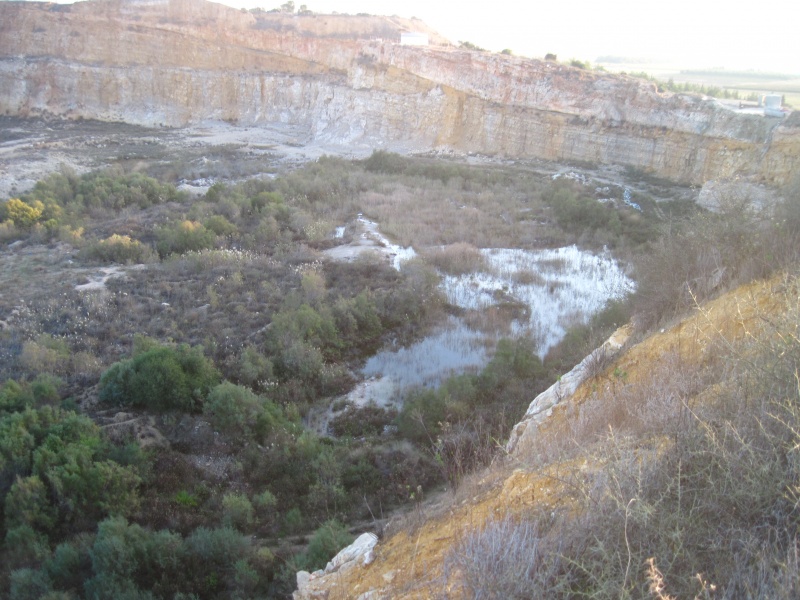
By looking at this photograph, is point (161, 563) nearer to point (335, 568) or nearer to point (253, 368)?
point (335, 568)

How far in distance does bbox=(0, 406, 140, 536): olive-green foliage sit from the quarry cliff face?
18.7 meters

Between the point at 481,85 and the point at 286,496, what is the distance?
2411 centimetres

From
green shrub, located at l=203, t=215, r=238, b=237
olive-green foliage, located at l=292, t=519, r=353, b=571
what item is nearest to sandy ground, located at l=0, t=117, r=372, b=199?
green shrub, located at l=203, t=215, r=238, b=237

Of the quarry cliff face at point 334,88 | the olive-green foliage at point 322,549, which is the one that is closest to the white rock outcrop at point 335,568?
the olive-green foliage at point 322,549

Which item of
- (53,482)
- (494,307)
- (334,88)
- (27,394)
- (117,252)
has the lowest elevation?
(53,482)

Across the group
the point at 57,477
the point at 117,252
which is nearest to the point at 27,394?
the point at 57,477

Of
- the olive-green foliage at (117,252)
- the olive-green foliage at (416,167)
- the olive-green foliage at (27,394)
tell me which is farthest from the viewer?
the olive-green foliage at (416,167)

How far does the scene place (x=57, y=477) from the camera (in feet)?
19.5

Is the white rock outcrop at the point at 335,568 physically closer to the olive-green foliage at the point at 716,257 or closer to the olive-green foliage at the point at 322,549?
the olive-green foliage at the point at 322,549

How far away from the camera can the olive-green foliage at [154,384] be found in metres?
7.77

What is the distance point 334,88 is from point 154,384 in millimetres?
29018

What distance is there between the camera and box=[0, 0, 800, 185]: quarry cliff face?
2164 cm

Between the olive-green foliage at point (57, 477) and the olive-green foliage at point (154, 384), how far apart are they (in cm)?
105

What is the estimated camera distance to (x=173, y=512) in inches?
240
